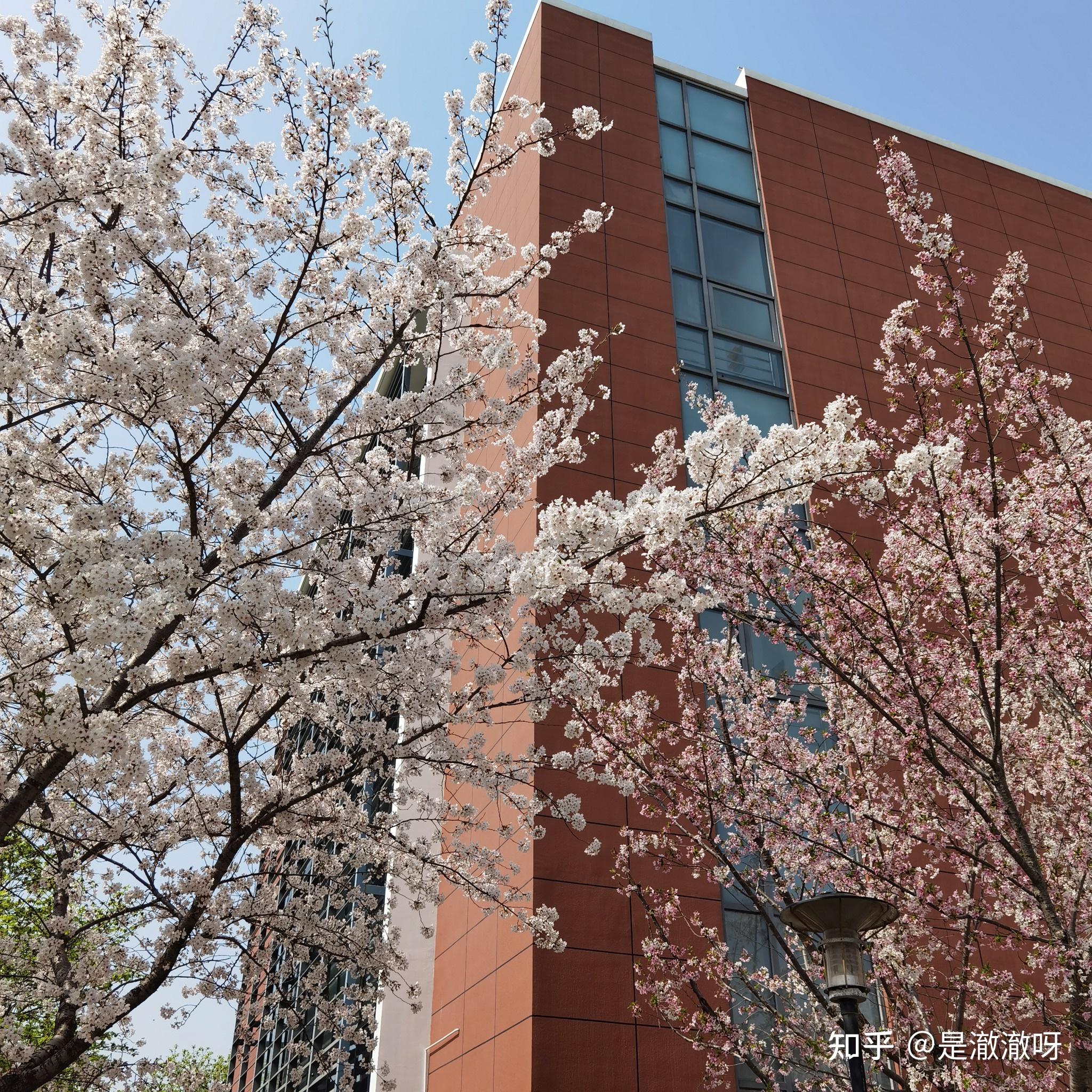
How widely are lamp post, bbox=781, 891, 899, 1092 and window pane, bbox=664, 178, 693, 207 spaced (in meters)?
17.0

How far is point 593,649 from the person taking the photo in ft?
21.9

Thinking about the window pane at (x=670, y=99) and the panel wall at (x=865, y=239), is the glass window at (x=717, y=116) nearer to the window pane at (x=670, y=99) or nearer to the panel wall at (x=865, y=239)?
the window pane at (x=670, y=99)

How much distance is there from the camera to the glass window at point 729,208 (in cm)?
2072

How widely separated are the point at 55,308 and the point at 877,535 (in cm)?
1499

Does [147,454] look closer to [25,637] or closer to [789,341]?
[25,637]

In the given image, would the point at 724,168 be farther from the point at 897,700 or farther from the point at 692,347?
the point at 897,700

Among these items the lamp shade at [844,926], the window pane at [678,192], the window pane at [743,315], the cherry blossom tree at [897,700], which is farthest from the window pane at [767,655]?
the window pane at [678,192]

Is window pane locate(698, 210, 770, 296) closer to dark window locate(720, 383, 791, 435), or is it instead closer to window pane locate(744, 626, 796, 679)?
dark window locate(720, 383, 791, 435)

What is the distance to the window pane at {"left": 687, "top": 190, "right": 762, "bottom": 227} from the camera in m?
20.7

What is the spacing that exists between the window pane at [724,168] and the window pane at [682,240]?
1383 millimetres

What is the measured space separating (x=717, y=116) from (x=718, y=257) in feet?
15.4

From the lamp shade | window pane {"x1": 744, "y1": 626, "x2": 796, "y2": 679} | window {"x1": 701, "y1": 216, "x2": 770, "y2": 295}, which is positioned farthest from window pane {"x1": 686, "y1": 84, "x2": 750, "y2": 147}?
the lamp shade

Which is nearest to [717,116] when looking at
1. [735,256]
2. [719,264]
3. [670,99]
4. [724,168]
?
[670,99]

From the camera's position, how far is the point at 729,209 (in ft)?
68.8
